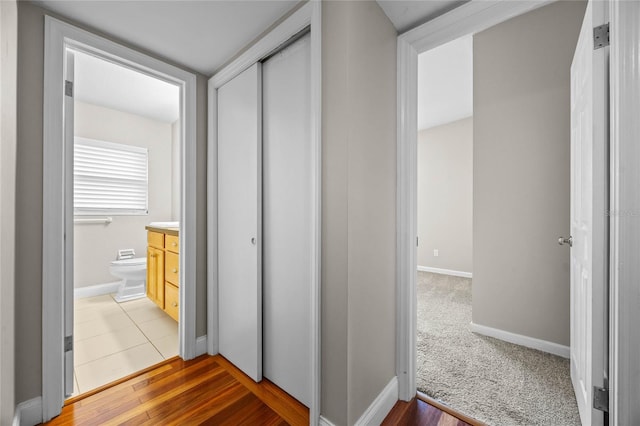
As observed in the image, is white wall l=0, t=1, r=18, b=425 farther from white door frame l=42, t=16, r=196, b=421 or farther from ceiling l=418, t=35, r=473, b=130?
ceiling l=418, t=35, r=473, b=130

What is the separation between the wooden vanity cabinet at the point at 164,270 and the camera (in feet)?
7.86

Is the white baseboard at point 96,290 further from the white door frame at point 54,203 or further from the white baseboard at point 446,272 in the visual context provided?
the white baseboard at point 446,272

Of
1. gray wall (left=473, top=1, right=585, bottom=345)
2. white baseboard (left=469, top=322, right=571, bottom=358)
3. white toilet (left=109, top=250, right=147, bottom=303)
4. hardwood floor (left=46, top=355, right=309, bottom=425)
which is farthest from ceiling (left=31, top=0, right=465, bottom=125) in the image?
white toilet (left=109, top=250, right=147, bottom=303)

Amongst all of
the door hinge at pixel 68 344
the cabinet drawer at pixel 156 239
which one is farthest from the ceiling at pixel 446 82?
the door hinge at pixel 68 344

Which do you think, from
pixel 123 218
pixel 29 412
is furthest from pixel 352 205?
pixel 123 218

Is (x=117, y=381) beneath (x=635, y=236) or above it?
beneath

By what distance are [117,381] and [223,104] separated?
6.50 ft

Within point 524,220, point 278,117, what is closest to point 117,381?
point 278,117

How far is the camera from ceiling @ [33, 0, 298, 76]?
140 cm

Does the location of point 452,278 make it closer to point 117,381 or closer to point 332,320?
point 332,320

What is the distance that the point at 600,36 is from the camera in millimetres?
1083

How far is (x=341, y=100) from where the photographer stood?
3.94 ft

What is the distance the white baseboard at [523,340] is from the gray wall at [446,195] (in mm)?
2382

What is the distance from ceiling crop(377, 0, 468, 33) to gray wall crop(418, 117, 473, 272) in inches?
140
